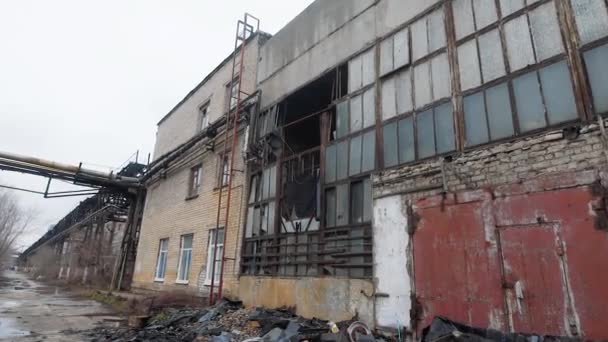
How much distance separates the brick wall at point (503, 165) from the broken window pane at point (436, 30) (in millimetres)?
2205

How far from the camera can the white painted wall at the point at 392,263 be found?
19.1 ft

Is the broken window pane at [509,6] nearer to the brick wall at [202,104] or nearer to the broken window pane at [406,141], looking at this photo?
the broken window pane at [406,141]

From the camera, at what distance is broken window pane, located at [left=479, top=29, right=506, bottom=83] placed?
5.64m

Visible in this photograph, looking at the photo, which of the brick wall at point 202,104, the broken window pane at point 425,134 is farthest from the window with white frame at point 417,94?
the brick wall at point 202,104

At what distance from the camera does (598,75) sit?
4582 mm

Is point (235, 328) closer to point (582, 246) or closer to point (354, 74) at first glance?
point (354, 74)

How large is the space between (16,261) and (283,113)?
111 meters

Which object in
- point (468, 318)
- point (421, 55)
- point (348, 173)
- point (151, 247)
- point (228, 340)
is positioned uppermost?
point (421, 55)

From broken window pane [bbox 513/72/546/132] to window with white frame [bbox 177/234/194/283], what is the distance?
10686 millimetres

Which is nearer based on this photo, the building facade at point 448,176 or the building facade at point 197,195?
the building facade at point 448,176

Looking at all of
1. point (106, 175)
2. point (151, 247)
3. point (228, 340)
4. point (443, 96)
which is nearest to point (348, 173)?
point (443, 96)

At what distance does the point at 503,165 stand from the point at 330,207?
3526 mm

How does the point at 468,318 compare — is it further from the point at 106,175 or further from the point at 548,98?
the point at 106,175

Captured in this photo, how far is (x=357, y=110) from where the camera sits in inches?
307
